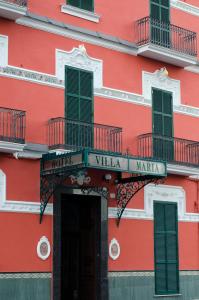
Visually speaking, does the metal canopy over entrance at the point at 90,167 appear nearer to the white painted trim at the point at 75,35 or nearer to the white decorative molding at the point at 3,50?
the white decorative molding at the point at 3,50

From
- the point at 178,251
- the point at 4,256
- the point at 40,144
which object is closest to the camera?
the point at 4,256

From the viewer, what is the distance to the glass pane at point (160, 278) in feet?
61.8

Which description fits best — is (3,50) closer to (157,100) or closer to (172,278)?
(157,100)

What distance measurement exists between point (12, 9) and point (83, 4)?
3027 millimetres

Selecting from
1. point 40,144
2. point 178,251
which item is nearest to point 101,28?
point 40,144

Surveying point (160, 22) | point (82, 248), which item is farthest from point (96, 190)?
point (160, 22)

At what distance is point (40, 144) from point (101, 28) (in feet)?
14.1

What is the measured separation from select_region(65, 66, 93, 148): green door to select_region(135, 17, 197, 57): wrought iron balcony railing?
251 cm

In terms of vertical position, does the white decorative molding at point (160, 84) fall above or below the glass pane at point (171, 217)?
above

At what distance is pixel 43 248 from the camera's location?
16.4 metres

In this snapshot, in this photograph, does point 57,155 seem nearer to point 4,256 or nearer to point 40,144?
point 40,144

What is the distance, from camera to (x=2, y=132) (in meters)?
16.1

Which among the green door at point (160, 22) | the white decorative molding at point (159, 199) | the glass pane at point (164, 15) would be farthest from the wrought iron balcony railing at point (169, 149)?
the glass pane at point (164, 15)

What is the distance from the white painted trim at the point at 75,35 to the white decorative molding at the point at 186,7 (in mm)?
2821
